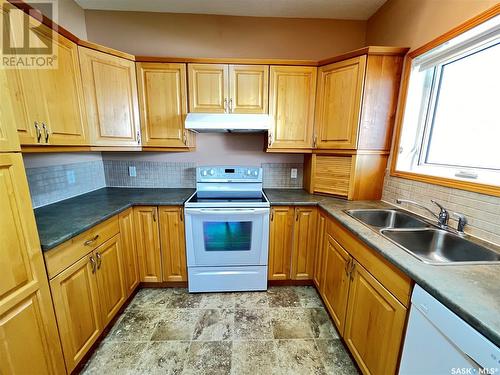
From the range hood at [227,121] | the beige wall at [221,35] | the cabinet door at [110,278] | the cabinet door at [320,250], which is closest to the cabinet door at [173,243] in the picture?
the cabinet door at [110,278]

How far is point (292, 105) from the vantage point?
82.3 inches

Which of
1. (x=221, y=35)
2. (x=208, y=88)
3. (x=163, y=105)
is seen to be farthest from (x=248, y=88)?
(x=163, y=105)

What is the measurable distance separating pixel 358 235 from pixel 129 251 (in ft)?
6.06

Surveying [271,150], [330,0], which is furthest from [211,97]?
[330,0]

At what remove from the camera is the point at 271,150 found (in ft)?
7.15

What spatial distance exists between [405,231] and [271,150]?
131cm

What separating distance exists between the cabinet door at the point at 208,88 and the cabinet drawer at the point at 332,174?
43.8 inches

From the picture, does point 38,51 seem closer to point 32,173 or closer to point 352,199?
point 32,173

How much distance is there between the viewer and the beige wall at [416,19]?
1287 millimetres

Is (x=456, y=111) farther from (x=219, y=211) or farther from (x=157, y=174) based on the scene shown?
(x=157, y=174)

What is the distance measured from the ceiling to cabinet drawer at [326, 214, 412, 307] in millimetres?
2030

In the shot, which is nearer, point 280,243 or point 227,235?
point 227,235

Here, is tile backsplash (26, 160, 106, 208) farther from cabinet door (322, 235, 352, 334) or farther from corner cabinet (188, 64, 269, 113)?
cabinet door (322, 235, 352, 334)

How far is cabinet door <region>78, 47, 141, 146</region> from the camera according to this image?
1.76 metres
